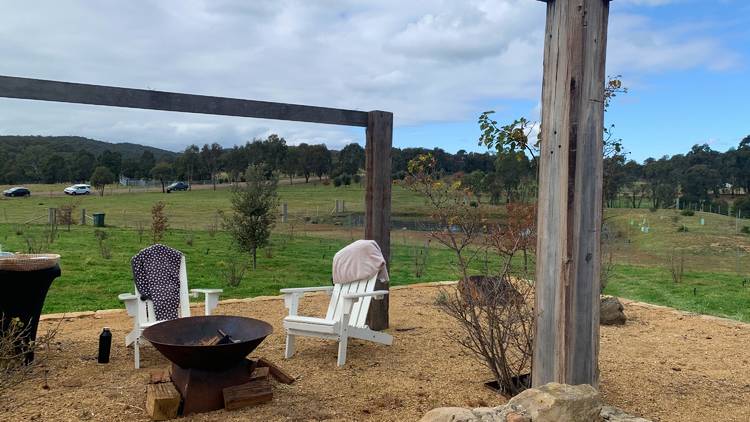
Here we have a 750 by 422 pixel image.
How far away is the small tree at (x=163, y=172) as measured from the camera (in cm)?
4330

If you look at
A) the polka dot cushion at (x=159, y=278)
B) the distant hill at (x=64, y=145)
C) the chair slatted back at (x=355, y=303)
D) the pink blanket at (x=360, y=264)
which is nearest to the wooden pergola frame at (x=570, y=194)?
the chair slatted back at (x=355, y=303)

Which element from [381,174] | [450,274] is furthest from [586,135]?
[450,274]

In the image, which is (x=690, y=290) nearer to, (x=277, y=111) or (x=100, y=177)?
(x=277, y=111)

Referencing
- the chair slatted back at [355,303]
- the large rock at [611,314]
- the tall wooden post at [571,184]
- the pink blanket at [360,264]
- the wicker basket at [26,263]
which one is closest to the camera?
the tall wooden post at [571,184]

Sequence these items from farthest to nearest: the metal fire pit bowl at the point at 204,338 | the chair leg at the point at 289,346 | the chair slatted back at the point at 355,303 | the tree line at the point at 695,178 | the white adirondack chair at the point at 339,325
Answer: the tree line at the point at 695,178 < the chair slatted back at the point at 355,303 < the chair leg at the point at 289,346 < the white adirondack chair at the point at 339,325 < the metal fire pit bowl at the point at 204,338

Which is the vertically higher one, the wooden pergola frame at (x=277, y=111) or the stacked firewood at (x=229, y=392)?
the wooden pergola frame at (x=277, y=111)

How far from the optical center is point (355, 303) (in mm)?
4711

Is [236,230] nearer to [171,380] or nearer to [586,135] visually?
[171,380]

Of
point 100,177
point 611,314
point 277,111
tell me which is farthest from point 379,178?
point 100,177

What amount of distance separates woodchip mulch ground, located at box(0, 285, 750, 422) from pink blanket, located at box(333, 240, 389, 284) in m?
0.55

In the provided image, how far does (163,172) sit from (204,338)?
43.1 m

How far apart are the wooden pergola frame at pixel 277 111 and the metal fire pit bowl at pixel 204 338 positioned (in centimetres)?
169

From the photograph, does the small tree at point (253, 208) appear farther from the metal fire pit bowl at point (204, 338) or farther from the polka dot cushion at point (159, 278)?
the metal fire pit bowl at point (204, 338)

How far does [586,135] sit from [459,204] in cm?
191
